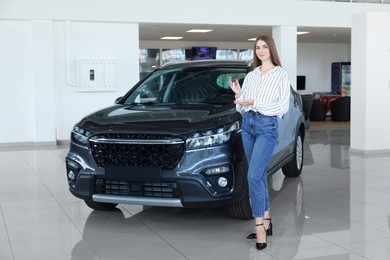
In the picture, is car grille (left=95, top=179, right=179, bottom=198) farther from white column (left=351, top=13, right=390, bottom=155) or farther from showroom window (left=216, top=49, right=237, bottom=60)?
showroom window (left=216, top=49, right=237, bottom=60)

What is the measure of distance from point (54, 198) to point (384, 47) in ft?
20.0

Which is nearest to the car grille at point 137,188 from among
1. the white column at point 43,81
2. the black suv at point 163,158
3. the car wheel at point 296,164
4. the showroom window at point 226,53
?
the black suv at point 163,158

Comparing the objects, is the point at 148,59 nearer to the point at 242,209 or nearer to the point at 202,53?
the point at 202,53

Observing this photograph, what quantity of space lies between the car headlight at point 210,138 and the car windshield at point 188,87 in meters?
0.81

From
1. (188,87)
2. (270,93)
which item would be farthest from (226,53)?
(270,93)

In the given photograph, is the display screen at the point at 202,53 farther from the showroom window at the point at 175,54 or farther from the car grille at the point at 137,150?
the car grille at the point at 137,150

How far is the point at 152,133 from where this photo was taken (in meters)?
4.66

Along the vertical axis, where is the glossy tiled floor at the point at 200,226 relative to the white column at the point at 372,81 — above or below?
below

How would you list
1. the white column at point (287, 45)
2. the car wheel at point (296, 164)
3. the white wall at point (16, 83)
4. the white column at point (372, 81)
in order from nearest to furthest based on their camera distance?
the car wheel at point (296, 164) < the white column at point (372, 81) < the white wall at point (16, 83) < the white column at point (287, 45)

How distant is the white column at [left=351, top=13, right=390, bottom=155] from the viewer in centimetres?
938

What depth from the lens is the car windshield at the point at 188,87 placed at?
18.6 ft

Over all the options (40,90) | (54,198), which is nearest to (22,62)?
(40,90)

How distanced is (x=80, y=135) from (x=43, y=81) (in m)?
6.97

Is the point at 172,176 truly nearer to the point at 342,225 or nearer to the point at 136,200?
the point at 136,200
